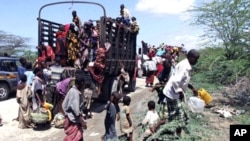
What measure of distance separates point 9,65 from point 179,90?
877cm

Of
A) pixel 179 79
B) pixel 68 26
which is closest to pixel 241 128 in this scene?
pixel 179 79

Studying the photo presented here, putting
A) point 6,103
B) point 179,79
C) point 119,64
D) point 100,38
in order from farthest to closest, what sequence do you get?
point 6,103, point 119,64, point 100,38, point 179,79

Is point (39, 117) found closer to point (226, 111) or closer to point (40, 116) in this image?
point (40, 116)

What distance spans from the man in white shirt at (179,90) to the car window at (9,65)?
8.27m

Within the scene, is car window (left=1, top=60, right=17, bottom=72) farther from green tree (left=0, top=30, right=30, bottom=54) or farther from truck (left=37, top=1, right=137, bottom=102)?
green tree (left=0, top=30, right=30, bottom=54)

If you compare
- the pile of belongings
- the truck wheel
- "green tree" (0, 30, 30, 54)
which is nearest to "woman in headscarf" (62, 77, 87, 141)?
the pile of belongings

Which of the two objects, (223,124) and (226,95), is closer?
(223,124)

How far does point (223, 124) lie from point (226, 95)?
3.84 m

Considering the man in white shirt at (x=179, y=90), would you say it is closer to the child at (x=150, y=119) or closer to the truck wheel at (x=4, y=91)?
the child at (x=150, y=119)

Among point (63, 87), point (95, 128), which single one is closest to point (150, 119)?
point (95, 128)

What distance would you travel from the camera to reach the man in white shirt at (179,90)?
5.62 meters

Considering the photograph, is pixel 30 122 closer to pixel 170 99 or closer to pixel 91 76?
pixel 91 76

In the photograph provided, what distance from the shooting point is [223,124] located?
7902mm

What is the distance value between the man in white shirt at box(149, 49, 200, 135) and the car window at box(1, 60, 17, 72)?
8.27 m
